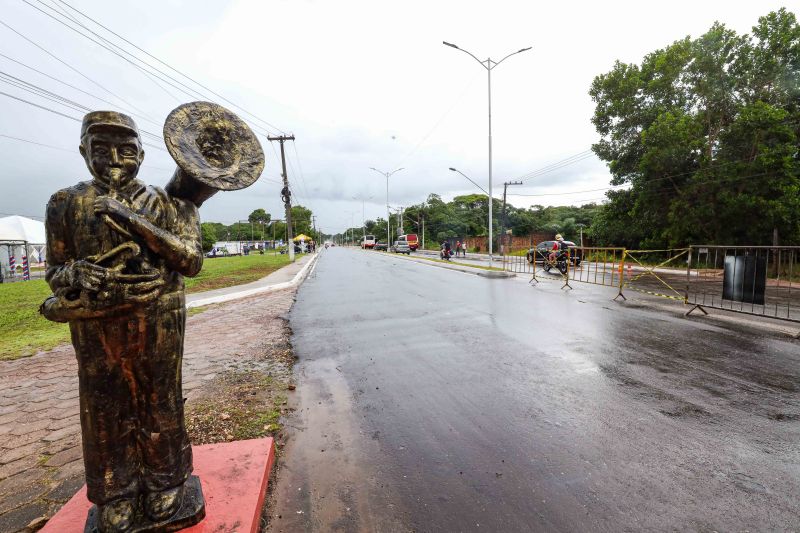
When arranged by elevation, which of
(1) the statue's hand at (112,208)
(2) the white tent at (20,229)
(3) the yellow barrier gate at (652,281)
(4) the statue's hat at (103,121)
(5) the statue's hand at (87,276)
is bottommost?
(3) the yellow barrier gate at (652,281)

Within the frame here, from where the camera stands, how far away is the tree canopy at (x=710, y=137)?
1647 centimetres

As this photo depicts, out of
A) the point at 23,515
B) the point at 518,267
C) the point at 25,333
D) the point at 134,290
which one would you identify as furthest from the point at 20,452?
the point at 518,267

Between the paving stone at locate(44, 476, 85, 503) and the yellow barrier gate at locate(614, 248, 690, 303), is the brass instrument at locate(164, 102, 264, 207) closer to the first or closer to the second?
the paving stone at locate(44, 476, 85, 503)

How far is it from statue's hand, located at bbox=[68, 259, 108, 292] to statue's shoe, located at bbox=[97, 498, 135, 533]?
3.24ft

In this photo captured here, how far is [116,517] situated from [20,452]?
2.05m

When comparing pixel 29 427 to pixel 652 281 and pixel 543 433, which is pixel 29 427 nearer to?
pixel 543 433

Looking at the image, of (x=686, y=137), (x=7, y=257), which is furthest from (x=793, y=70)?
(x=7, y=257)

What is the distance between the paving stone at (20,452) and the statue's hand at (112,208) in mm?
2622

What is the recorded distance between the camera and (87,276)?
149cm

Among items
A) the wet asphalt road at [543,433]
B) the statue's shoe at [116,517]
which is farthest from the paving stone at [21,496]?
the wet asphalt road at [543,433]

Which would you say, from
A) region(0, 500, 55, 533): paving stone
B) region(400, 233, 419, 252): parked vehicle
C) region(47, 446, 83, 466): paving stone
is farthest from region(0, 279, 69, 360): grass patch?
region(400, 233, 419, 252): parked vehicle

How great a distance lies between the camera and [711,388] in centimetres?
407

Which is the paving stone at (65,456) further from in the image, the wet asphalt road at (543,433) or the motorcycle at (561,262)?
the motorcycle at (561,262)

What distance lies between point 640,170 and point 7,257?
3561 cm
